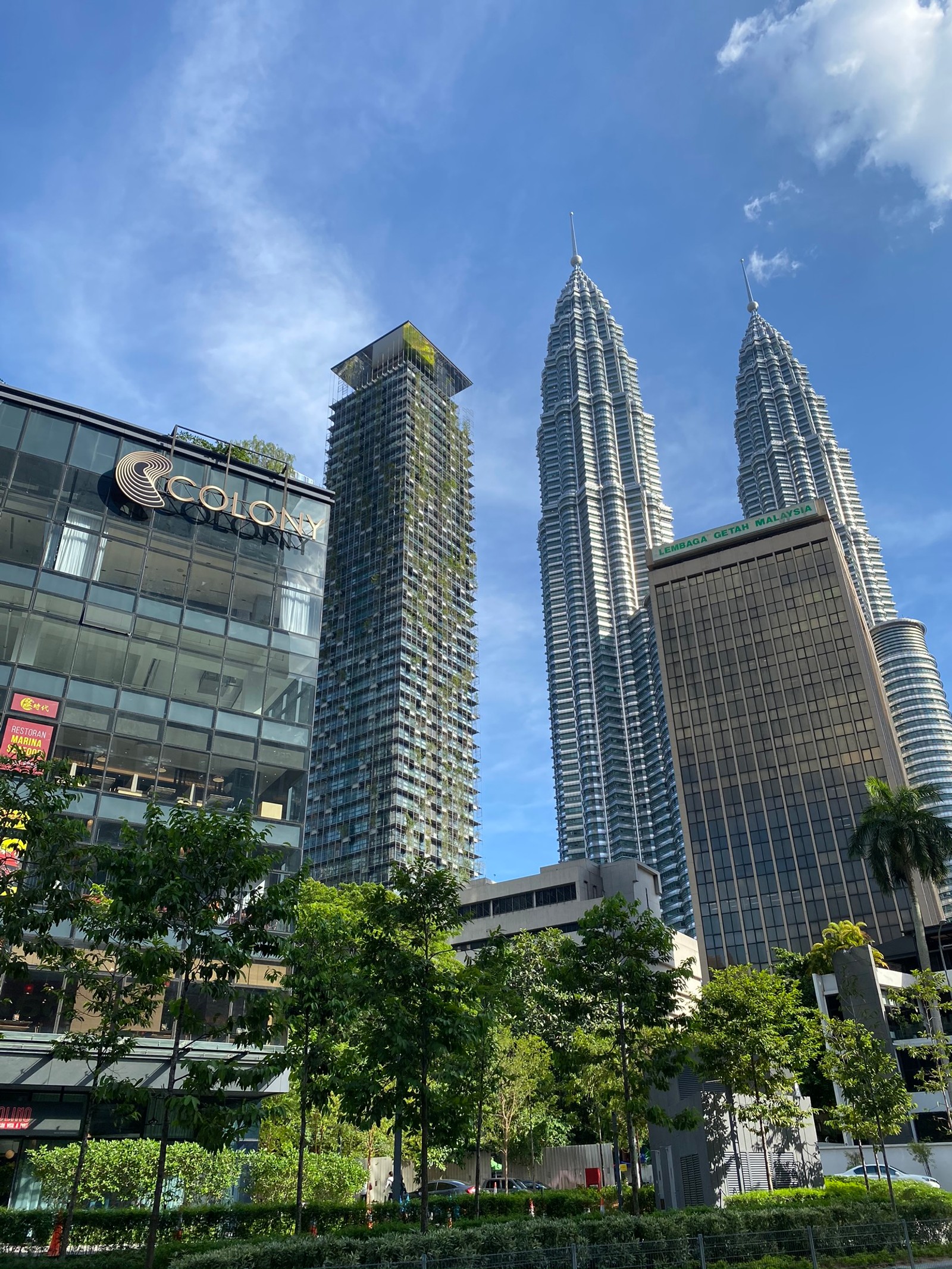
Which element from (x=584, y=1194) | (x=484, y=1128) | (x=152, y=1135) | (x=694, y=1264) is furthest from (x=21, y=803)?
(x=484, y=1128)

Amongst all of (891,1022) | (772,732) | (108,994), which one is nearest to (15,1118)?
(108,994)

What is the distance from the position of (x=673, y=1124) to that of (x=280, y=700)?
23.9 m

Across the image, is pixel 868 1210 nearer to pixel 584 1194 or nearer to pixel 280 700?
pixel 584 1194

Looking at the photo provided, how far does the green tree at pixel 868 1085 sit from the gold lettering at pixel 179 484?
36934mm

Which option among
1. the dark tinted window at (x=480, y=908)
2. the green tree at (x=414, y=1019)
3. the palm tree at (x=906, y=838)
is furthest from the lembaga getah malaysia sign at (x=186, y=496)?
the dark tinted window at (x=480, y=908)

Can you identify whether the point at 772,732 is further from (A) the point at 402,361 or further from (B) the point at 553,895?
(A) the point at 402,361

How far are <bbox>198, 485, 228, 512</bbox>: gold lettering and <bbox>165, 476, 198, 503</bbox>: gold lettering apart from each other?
0.40 meters

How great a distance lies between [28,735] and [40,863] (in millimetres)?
18450

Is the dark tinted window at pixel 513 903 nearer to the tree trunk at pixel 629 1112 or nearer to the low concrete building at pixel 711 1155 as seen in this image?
the low concrete building at pixel 711 1155

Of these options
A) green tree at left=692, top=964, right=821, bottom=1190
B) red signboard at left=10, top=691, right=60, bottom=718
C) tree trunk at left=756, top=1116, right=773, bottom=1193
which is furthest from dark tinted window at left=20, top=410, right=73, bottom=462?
tree trunk at left=756, top=1116, right=773, bottom=1193

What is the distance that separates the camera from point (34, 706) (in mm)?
34906

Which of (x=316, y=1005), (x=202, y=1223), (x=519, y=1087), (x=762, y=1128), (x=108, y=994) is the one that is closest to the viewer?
(x=108, y=994)

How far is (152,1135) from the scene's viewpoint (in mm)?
32031

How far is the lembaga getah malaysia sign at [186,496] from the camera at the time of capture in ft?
133
